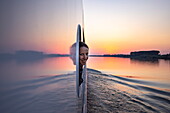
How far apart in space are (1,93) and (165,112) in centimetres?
426

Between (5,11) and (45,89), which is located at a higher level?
(5,11)

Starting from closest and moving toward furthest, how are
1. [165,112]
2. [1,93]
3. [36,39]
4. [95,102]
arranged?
[1,93], [36,39], [165,112], [95,102]

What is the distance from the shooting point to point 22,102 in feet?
0.66

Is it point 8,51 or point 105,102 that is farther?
point 105,102

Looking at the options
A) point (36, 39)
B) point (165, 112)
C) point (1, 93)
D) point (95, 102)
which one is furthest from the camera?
point (95, 102)

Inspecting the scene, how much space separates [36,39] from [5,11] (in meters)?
0.11

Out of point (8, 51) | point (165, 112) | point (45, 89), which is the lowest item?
point (165, 112)

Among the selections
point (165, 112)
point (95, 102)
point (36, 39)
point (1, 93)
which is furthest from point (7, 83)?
point (165, 112)

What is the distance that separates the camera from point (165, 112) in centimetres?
323

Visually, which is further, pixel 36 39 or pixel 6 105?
pixel 36 39

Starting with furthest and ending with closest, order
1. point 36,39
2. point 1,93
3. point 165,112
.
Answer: point 165,112 → point 36,39 → point 1,93

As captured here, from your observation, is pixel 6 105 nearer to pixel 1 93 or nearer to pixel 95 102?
pixel 1 93

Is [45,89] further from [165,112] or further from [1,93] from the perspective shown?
[165,112]

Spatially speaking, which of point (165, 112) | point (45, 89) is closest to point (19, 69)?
point (45, 89)
